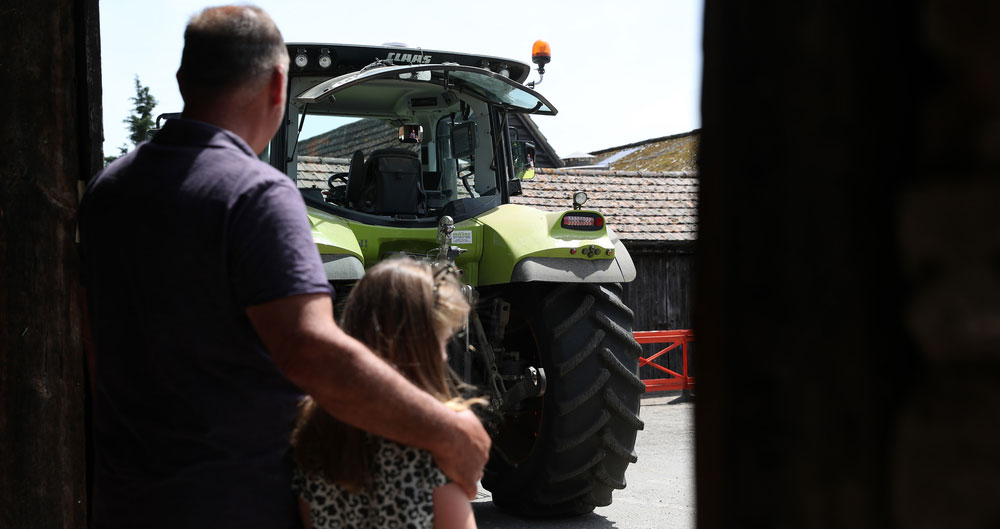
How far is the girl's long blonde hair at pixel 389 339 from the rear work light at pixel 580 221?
347 centimetres

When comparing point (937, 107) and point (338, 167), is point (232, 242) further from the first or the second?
point (338, 167)

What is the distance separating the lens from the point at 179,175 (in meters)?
1.74

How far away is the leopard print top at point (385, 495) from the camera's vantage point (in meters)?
1.89

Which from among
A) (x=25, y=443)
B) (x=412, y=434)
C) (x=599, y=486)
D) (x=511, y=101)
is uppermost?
(x=511, y=101)

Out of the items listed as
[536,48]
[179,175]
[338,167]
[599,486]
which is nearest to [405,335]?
[179,175]

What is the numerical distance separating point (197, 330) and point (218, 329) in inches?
1.4

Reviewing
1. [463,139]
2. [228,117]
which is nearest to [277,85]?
[228,117]

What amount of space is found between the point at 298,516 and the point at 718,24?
1.34m

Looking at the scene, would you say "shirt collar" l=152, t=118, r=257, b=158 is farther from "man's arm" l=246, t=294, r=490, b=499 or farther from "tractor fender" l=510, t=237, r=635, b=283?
"tractor fender" l=510, t=237, r=635, b=283

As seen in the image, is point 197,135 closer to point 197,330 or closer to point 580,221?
point 197,330

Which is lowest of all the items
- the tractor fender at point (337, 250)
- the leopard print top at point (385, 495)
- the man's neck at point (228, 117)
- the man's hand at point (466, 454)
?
the leopard print top at point (385, 495)

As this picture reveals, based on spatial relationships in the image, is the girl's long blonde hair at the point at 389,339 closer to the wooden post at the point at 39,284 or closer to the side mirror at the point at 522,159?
the wooden post at the point at 39,284

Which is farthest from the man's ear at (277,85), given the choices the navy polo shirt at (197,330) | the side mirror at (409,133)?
the side mirror at (409,133)

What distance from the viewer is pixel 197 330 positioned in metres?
1.69
